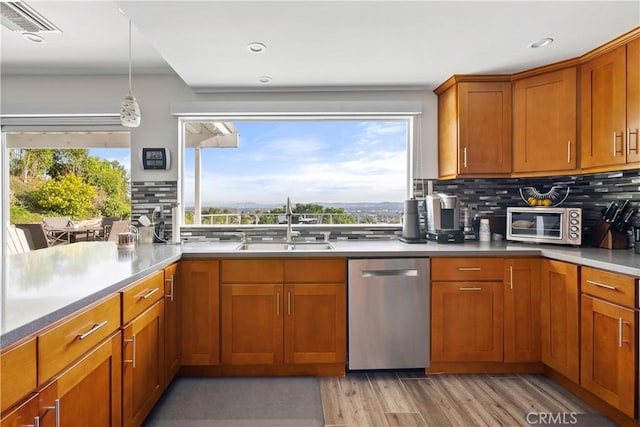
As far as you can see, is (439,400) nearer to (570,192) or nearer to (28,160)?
(570,192)

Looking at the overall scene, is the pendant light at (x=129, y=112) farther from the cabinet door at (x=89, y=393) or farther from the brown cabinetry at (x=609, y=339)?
the brown cabinetry at (x=609, y=339)

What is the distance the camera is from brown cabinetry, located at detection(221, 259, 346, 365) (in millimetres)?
2367

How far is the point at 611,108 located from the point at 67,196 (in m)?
4.34

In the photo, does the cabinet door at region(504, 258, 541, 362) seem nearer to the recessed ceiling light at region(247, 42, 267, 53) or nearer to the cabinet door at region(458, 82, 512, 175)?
the cabinet door at region(458, 82, 512, 175)

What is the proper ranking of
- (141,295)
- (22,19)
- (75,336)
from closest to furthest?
(75,336) < (141,295) < (22,19)

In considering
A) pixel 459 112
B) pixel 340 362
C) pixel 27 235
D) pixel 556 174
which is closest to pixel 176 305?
pixel 340 362

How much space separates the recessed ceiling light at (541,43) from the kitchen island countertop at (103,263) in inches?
52.8

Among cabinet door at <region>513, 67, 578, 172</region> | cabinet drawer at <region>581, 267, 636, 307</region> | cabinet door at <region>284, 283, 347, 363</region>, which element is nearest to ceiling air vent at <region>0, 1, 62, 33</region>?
cabinet door at <region>284, 283, 347, 363</region>

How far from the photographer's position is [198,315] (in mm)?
2359

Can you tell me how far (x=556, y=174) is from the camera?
8.42ft

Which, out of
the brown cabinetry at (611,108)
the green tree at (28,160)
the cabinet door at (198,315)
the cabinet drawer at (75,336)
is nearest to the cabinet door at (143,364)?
the cabinet drawer at (75,336)

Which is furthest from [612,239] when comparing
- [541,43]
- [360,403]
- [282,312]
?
[282,312]

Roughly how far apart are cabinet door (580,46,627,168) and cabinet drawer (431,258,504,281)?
3.12 ft
